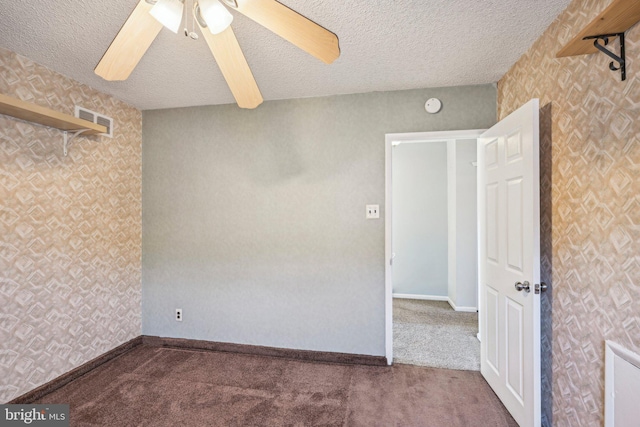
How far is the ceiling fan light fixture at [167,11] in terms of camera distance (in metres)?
1.06

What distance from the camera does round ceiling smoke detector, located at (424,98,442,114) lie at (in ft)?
A: 8.47

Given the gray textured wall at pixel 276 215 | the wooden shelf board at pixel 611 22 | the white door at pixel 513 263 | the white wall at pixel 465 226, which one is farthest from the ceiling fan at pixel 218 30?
the white wall at pixel 465 226

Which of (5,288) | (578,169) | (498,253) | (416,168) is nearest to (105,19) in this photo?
(5,288)

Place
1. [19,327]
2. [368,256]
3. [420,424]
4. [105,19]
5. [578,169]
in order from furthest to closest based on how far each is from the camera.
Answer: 1. [368,256]
2. [19,327]
3. [420,424]
4. [105,19]
5. [578,169]

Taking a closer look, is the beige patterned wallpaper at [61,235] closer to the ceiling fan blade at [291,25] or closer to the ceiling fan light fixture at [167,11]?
the ceiling fan light fixture at [167,11]

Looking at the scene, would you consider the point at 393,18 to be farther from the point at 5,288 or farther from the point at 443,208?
the point at 443,208

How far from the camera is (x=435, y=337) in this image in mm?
3254

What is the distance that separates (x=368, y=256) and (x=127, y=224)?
7.59 feet

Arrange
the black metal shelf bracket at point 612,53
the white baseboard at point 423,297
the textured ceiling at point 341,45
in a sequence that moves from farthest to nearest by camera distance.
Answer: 1. the white baseboard at point 423,297
2. the textured ceiling at point 341,45
3. the black metal shelf bracket at point 612,53

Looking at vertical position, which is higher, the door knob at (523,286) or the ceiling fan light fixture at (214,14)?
the ceiling fan light fixture at (214,14)

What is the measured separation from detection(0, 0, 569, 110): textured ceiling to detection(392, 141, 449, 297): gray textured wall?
231 centimetres

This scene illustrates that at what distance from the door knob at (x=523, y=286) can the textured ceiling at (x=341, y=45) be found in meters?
1.46

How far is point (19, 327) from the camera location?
2.07m
